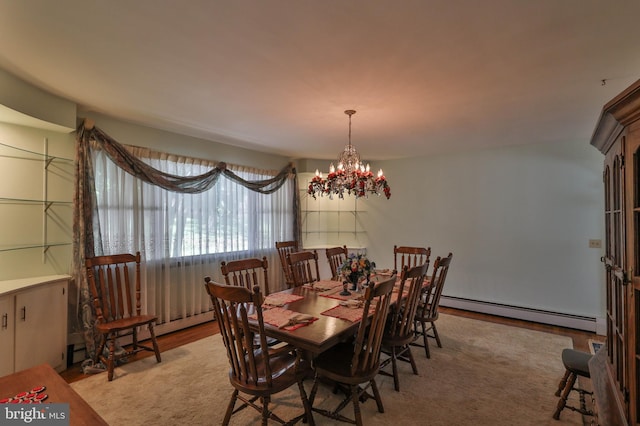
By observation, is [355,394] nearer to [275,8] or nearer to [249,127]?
[275,8]

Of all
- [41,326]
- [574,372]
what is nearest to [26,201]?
[41,326]

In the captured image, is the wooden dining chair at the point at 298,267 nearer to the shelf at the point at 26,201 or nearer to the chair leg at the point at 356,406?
the chair leg at the point at 356,406

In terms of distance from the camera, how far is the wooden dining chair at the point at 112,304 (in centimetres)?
281

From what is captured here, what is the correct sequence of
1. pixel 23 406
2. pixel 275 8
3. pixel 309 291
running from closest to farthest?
pixel 23 406 < pixel 275 8 < pixel 309 291

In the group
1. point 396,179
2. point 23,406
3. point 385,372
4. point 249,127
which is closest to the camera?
point 23,406

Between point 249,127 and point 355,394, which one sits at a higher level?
point 249,127

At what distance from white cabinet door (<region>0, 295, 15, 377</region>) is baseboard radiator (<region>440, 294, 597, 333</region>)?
524 centimetres

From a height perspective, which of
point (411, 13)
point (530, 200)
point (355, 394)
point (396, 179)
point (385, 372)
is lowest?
point (385, 372)

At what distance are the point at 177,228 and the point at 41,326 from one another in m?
1.61

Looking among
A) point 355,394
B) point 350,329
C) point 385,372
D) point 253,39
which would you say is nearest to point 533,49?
point 253,39

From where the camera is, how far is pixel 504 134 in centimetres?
395

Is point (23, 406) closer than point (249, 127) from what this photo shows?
Yes

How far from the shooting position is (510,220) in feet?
15.1

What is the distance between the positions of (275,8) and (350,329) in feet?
6.47
